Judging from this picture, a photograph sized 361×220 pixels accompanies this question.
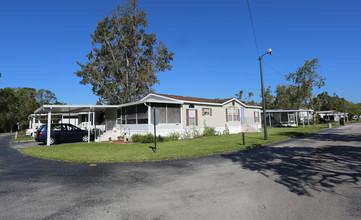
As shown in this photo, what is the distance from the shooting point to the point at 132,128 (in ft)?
54.7

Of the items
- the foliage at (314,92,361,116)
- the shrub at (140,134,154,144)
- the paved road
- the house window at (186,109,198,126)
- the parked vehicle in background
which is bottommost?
the paved road

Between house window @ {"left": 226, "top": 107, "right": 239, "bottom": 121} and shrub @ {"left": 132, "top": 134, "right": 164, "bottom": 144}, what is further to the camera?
house window @ {"left": 226, "top": 107, "right": 239, "bottom": 121}

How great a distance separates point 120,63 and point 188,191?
2871 cm

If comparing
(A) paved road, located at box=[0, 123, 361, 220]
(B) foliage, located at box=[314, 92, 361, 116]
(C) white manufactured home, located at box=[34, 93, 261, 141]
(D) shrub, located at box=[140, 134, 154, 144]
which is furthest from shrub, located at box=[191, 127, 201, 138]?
(B) foliage, located at box=[314, 92, 361, 116]

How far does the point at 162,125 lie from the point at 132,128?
3085 millimetres

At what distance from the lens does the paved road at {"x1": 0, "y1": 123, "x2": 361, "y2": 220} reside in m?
3.30

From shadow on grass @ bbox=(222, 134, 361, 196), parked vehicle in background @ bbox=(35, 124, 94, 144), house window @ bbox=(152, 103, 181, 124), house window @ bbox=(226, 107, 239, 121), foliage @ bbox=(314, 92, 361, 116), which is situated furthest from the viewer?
foliage @ bbox=(314, 92, 361, 116)

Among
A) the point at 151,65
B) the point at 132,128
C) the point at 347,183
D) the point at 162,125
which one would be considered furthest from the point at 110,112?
the point at 347,183

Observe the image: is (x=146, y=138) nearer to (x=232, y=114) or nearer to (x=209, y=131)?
(x=209, y=131)

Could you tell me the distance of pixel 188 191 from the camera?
433 cm

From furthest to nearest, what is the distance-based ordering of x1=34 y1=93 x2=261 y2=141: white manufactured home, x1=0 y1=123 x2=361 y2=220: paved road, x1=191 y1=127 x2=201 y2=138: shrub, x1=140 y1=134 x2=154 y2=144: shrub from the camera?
x1=191 y1=127 x2=201 y2=138: shrub
x1=34 y1=93 x2=261 y2=141: white manufactured home
x1=140 y1=134 x2=154 y2=144: shrub
x1=0 y1=123 x2=361 y2=220: paved road

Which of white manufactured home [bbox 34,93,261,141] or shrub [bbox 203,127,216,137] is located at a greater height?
white manufactured home [bbox 34,93,261,141]

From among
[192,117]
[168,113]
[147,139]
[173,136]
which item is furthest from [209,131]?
[147,139]

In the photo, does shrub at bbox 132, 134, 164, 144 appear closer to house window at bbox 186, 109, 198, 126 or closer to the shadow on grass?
house window at bbox 186, 109, 198, 126
